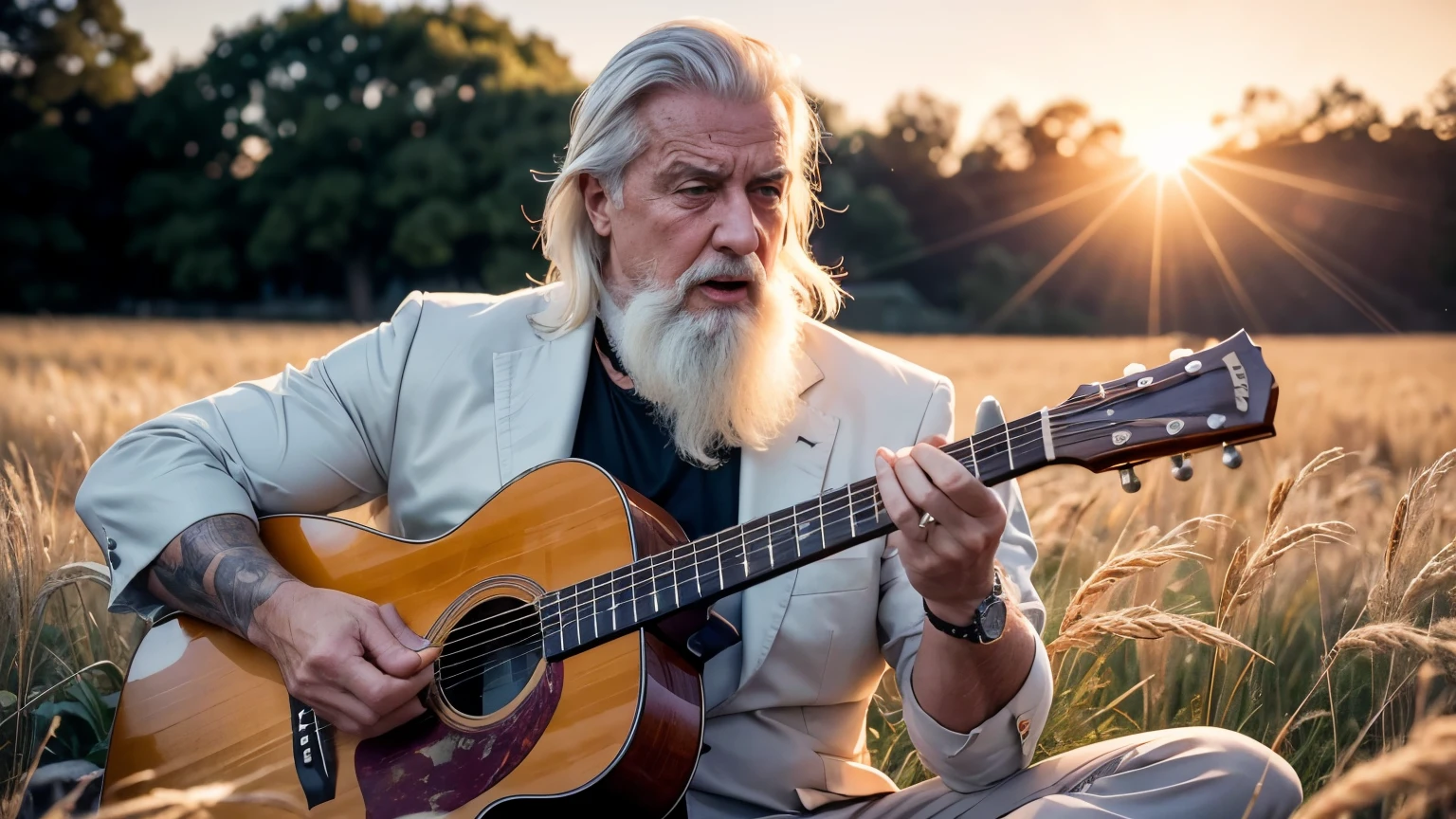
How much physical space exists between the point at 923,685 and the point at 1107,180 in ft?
152

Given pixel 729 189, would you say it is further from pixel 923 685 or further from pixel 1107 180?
pixel 1107 180

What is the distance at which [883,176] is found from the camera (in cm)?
4834

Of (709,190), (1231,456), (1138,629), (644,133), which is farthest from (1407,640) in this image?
(644,133)

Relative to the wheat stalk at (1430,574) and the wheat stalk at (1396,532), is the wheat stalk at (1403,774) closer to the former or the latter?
the wheat stalk at (1430,574)

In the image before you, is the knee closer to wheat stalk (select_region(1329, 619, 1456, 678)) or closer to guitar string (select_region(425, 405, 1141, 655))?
wheat stalk (select_region(1329, 619, 1456, 678))

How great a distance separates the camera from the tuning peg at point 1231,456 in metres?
1.61

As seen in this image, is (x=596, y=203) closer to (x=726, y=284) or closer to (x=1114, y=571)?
(x=726, y=284)

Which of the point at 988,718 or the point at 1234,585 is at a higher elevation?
the point at 1234,585

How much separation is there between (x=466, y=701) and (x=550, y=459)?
2.07 ft

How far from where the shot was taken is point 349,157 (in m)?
39.1

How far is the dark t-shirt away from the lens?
107 inches

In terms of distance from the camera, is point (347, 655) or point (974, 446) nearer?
point (974, 446)

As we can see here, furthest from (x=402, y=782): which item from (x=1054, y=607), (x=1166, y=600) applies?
(x=1166, y=600)

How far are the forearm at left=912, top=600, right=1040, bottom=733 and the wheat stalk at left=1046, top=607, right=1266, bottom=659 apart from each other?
0.27 meters
